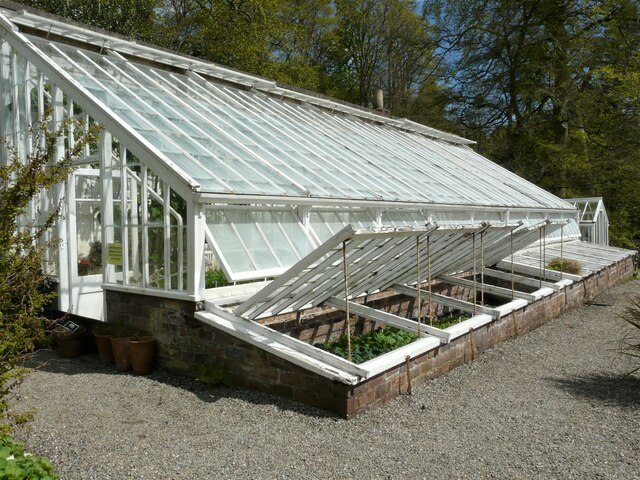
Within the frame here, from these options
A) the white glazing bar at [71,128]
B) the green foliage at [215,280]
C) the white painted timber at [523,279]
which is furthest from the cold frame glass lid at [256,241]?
the white painted timber at [523,279]

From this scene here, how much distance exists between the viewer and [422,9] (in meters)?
27.5

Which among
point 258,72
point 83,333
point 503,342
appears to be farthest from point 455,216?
point 258,72

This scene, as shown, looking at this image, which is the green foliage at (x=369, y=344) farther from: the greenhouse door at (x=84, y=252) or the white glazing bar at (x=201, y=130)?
the greenhouse door at (x=84, y=252)

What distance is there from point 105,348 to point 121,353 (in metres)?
0.44

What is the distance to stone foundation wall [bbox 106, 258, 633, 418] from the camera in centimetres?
513

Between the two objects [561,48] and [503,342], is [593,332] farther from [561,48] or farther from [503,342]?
[561,48]

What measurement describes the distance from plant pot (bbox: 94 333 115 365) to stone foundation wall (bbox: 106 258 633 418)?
0.92 feet

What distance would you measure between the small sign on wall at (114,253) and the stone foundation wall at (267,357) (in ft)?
1.31

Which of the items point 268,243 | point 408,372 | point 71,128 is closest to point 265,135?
point 268,243

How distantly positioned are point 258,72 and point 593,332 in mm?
16300

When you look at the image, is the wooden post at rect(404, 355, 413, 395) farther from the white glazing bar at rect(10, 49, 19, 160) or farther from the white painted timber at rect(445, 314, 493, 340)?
the white glazing bar at rect(10, 49, 19, 160)

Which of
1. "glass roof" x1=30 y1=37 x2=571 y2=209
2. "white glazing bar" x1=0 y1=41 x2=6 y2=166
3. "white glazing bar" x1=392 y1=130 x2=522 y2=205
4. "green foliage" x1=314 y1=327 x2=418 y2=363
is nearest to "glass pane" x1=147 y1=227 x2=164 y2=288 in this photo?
"glass roof" x1=30 y1=37 x2=571 y2=209

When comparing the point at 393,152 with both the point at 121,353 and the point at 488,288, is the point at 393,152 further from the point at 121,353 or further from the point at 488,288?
the point at 121,353

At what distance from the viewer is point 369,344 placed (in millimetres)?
6996
